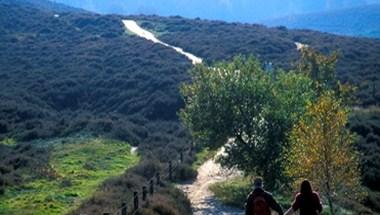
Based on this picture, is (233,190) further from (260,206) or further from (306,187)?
(260,206)

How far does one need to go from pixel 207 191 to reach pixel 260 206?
17.4 meters

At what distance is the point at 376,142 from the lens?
1668 inches

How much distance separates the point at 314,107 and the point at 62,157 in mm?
17015

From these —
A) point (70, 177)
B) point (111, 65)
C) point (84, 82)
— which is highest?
point (111, 65)

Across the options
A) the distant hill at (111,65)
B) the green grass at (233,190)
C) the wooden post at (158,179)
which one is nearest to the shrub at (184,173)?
the green grass at (233,190)

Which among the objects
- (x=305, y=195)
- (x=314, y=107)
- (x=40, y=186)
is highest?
(x=314, y=107)

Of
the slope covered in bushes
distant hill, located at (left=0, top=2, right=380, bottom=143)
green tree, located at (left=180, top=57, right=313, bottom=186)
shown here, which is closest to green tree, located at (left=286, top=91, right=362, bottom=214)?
green tree, located at (left=180, top=57, right=313, bottom=186)

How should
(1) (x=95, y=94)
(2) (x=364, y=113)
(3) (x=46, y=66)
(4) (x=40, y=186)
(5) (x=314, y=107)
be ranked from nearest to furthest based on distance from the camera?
(5) (x=314, y=107)
(4) (x=40, y=186)
(2) (x=364, y=113)
(1) (x=95, y=94)
(3) (x=46, y=66)

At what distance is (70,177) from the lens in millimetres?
31266

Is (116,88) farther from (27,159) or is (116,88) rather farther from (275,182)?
(275,182)

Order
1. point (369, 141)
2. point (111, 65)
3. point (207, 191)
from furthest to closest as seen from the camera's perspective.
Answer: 1. point (111, 65)
2. point (369, 141)
3. point (207, 191)

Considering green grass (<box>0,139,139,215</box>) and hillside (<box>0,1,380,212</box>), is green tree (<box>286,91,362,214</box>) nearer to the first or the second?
hillside (<box>0,1,380,212</box>)

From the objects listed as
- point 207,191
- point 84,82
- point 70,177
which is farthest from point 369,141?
point 84,82

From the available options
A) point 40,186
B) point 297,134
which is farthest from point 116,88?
point 297,134
